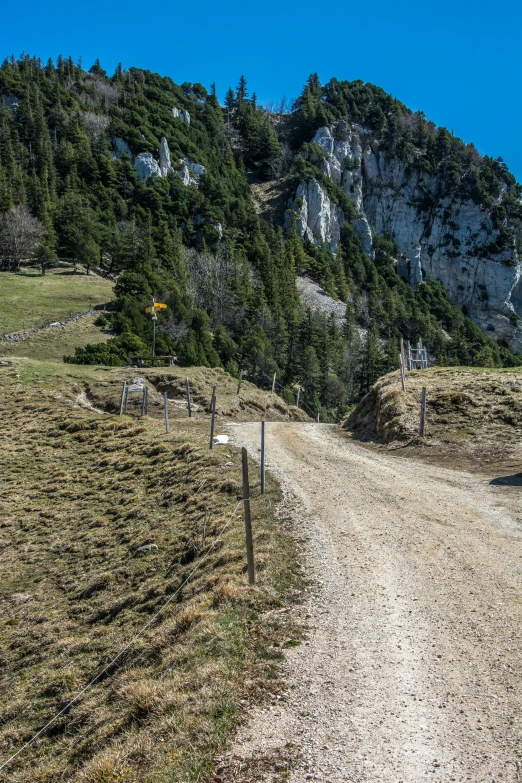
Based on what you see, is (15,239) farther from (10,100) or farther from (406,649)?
(406,649)

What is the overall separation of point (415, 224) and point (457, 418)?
159 meters

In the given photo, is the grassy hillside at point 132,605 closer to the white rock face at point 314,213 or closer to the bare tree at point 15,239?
the bare tree at point 15,239

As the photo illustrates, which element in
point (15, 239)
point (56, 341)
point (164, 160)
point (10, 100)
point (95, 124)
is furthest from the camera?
point (10, 100)

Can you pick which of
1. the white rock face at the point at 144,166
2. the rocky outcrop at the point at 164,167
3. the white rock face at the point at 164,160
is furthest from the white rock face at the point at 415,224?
the white rock face at the point at 144,166

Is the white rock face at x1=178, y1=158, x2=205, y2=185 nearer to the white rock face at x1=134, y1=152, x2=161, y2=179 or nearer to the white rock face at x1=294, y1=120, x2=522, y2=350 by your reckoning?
the white rock face at x1=134, y1=152, x2=161, y2=179

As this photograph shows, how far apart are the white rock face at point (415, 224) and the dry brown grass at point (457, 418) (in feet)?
423

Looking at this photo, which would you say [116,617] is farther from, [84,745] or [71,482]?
[71,482]

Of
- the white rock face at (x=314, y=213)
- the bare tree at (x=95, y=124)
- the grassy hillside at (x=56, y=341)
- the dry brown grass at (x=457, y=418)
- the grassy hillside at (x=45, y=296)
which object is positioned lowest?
the dry brown grass at (x=457, y=418)

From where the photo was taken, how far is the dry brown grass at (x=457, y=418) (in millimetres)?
18297

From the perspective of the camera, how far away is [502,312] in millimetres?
151875

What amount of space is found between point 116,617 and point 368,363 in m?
77.2

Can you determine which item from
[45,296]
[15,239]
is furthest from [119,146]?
[45,296]

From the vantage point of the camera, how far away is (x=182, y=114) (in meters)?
170

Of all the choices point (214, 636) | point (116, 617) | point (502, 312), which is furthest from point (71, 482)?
point (502, 312)
